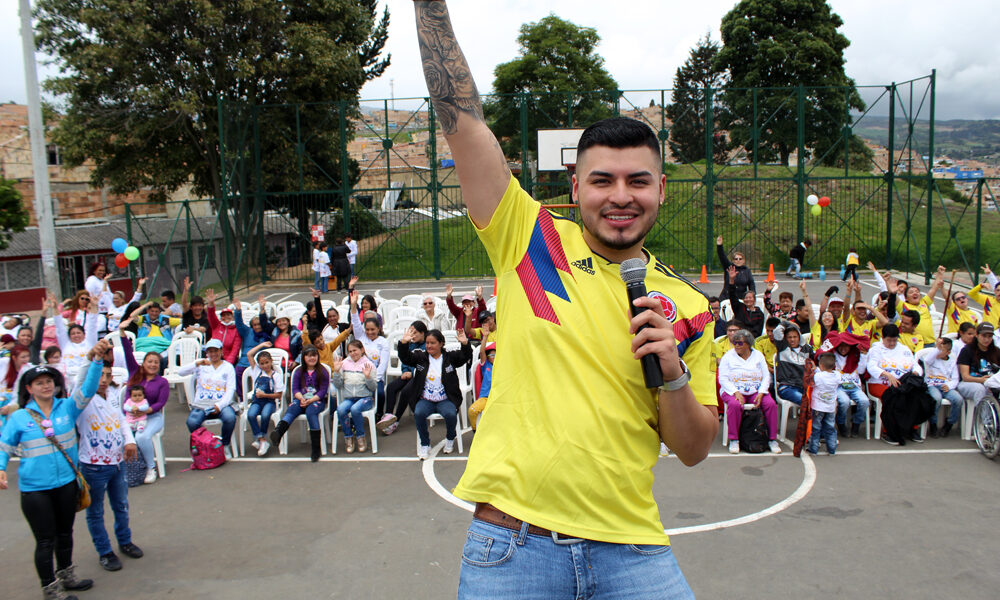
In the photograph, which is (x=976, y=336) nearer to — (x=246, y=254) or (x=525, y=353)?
(x=525, y=353)

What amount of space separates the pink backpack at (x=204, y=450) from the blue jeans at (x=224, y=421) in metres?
0.19

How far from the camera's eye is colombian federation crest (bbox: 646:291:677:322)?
6.38 ft

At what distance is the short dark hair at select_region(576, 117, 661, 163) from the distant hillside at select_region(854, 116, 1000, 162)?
22.0m

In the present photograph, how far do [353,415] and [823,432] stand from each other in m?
4.99

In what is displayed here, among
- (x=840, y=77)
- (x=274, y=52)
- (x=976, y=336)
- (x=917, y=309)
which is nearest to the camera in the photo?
(x=976, y=336)

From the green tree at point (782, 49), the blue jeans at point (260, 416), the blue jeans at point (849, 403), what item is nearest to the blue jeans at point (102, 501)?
the blue jeans at point (260, 416)

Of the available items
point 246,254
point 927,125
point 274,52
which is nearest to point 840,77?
point 927,125

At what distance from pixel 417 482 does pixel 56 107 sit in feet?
69.1

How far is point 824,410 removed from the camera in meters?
7.65

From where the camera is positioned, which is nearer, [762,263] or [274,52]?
[274,52]

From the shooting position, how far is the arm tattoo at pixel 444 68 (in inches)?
74.6

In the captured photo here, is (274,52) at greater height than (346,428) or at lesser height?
greater

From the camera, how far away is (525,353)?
1867mm

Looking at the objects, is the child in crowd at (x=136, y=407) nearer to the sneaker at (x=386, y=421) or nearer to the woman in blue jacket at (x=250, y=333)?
the woman in blue jacket at (x=250, y=333)
